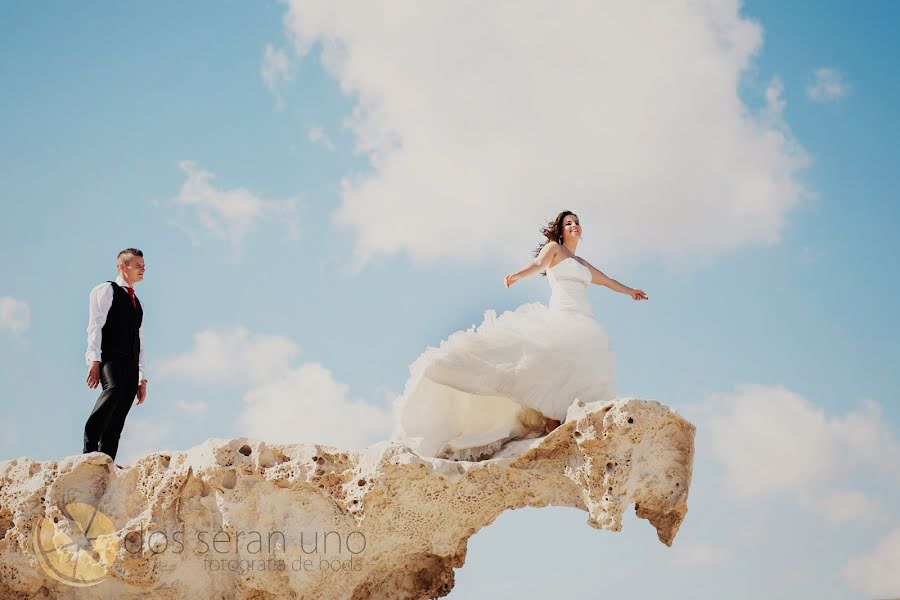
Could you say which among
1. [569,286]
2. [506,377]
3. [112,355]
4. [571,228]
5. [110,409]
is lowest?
[110,409]

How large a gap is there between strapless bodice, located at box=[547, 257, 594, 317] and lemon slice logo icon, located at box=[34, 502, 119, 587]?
13.9ft

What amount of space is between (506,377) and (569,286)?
1069mm

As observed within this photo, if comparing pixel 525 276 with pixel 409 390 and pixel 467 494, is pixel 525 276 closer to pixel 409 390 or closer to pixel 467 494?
pixel 409 390

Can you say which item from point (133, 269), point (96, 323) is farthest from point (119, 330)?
point (133, 269)

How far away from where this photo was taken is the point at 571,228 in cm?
862

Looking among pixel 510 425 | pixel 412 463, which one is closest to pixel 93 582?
pixel 412 463

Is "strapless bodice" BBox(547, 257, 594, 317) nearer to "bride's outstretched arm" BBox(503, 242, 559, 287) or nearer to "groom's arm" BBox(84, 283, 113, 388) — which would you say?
"bride's outstretched arm" BBox(503, 242, 559, 287)

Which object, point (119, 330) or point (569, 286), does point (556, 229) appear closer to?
point (569, 286)

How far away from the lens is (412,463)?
24.2 feet

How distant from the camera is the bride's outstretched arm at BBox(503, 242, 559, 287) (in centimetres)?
825

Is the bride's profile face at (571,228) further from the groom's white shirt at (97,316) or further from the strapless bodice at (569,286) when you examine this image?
the groom's white shirt at (97,316)

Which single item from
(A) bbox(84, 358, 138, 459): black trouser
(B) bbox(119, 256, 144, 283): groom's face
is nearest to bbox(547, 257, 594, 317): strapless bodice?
(B) bbox(119, 256, 144, 283): groom's face

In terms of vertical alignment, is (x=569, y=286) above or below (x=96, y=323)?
above

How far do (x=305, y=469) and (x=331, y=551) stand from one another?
707 millimetres
